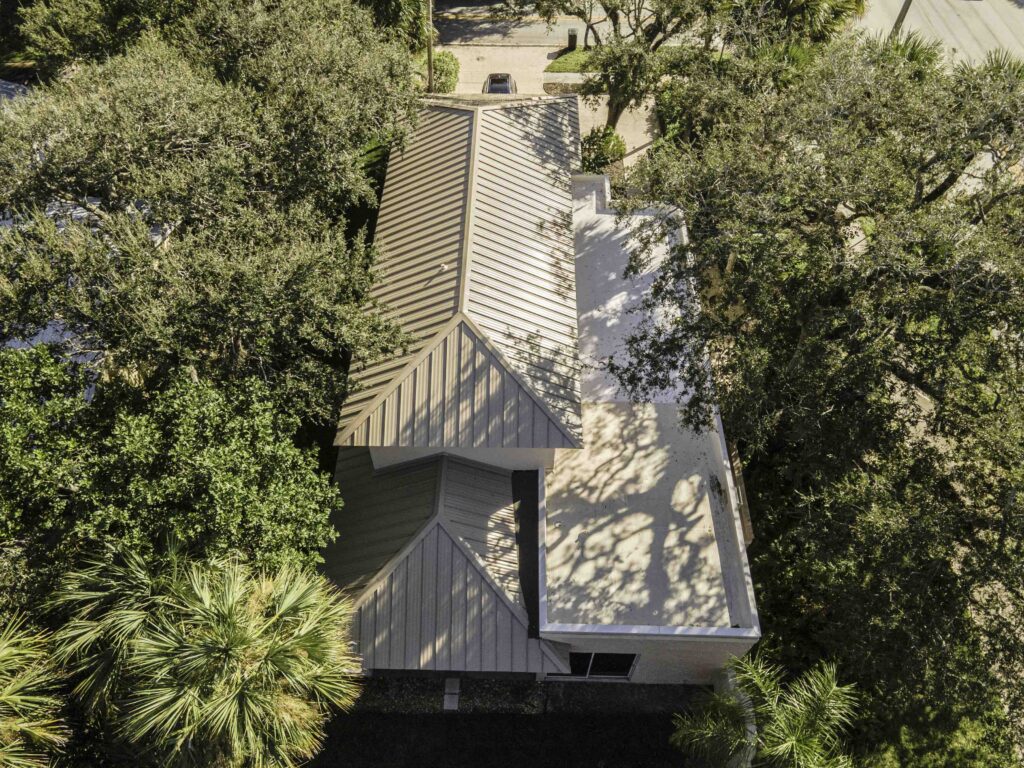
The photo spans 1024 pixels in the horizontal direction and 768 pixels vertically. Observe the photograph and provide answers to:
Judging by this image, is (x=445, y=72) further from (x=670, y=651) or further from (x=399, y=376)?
(x=670, y=651)

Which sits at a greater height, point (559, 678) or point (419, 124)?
point (419, 124)

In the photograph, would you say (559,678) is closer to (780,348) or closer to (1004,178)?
(780,348)

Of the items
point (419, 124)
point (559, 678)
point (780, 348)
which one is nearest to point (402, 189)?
point (419, 124)

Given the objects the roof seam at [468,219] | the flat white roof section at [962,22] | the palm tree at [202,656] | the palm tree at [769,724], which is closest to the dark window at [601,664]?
the palm tree at [769,724]

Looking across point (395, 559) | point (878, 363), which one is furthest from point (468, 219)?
point (878, 363)

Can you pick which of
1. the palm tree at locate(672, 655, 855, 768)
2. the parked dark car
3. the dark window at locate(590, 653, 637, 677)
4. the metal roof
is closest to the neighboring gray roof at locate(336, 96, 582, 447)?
the metal roof
